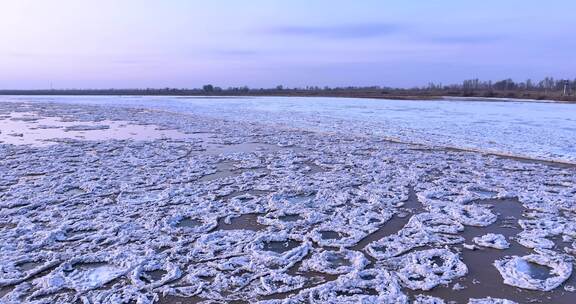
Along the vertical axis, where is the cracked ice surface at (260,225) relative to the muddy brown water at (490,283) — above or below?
above

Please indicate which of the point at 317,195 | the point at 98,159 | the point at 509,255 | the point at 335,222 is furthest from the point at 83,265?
the point at 98,159

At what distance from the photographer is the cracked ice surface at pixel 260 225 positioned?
3.88 metres

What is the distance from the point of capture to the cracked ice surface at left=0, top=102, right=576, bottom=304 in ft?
12.7

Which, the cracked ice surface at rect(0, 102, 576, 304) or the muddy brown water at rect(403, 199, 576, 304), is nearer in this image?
the muddy brown water at rect(403, 199, 576, 304)

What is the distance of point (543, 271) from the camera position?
167 inches

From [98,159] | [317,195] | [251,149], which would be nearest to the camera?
[317,195]

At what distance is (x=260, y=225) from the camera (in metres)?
5.54

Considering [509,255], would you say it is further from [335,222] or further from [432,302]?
[335,222]

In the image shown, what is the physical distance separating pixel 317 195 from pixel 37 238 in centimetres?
383

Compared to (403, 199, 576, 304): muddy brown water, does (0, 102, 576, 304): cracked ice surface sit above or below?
above

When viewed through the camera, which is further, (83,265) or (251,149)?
(251,149)

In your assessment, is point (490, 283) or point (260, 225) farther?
point (260, 225)

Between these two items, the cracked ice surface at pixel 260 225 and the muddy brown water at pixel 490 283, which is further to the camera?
the cracked ice surface at pixel 260 225

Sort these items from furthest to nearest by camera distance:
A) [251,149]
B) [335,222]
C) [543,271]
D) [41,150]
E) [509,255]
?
[251,149], [41,150], [335,222], [509,255], [543,271]
